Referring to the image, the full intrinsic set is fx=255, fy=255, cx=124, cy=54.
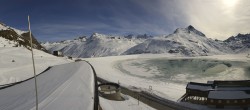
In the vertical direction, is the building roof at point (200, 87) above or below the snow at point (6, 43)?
below

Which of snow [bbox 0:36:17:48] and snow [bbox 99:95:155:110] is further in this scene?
snow [bbox 0:36:17:48]

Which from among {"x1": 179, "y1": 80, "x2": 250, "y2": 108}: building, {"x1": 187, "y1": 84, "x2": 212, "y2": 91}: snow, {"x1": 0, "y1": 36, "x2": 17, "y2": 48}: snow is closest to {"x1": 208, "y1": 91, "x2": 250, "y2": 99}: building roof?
{"x1": 179, "y1": 80, "x2": 250, "y2": 108}: building

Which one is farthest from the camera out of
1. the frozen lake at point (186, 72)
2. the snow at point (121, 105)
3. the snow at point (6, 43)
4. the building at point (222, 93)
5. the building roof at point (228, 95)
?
the frozen lake at point (186, 72)

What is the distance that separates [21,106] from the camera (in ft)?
67.1

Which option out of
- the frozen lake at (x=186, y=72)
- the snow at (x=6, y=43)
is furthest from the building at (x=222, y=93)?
the snow at (x=6, y=43)

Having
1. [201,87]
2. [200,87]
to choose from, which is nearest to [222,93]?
[201,87]

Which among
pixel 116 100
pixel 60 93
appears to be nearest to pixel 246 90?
pixel 116 100

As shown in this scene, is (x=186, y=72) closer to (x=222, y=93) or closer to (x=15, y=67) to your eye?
(x=222, y=93)

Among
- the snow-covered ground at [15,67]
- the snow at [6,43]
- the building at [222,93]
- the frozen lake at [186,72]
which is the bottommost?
the frozen lake at [186,72]

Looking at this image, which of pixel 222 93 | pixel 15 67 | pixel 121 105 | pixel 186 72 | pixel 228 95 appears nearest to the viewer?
pixel 121 105

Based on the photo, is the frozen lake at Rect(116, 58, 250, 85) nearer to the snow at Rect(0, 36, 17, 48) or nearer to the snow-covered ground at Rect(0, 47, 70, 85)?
the snow-covered ground at Rect(0, 47, 70, 85)

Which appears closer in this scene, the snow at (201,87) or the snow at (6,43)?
the snow at (201,87)

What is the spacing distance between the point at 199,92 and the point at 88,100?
3025 cm

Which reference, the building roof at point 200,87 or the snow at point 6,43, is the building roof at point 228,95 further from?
the snow at point 6,43
